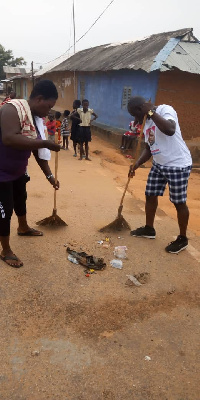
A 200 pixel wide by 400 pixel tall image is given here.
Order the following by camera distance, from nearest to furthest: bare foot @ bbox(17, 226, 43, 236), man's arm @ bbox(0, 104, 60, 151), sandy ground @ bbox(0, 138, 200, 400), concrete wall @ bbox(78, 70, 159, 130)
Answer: sandy ground @ bbox(0, 138, 200, 400) → man's arm @ bbox(0, 104, 60, 151) → bare foot @ bbox(17, 226, 43, 236) → concrete wall @ bbox(78, 70, 159, 130)

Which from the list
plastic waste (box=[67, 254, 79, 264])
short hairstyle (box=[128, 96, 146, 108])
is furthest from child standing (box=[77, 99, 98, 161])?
plastic waste (box=[67, 254, 79, 264])

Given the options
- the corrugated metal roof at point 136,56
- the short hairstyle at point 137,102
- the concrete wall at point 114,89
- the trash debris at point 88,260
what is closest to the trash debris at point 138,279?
the trash debris at point 88,260

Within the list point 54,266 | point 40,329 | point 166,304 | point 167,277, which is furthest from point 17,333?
point 167,277

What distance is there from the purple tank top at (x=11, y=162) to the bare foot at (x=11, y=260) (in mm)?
783

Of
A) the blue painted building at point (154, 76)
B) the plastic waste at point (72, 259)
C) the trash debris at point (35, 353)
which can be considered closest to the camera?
the trash debris at point (35, 353)

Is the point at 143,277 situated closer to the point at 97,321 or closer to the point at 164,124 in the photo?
the point at 97,321

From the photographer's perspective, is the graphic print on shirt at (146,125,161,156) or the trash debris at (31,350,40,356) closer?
the trash debris at (31,350,40,356)

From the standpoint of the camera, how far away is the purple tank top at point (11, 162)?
101 inches

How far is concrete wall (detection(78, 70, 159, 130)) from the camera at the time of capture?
33.4 ft

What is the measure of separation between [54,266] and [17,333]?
3.01 ft

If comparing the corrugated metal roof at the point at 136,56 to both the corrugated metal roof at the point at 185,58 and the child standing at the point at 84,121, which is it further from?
the child standing at the point at 84,121

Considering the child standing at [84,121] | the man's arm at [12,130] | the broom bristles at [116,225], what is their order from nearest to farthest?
the man's arm at [12,130], the broom bristles at [116,225], the child standing at [84,121]

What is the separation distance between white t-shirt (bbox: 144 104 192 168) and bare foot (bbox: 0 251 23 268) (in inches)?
71.0

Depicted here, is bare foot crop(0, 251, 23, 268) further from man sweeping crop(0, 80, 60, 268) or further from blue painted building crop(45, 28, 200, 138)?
blue painted building crop(45, 28, 200, 138)
